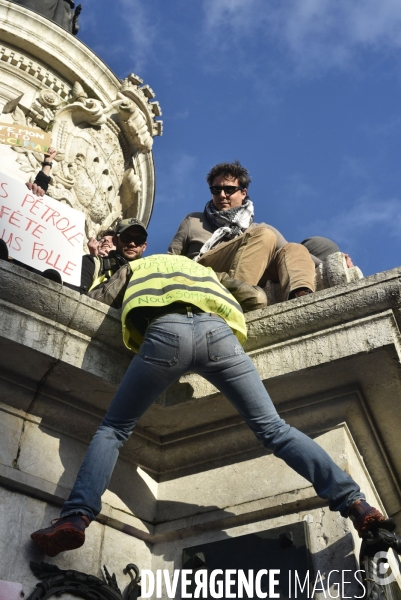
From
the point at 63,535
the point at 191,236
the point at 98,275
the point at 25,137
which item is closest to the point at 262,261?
the point at 191,236

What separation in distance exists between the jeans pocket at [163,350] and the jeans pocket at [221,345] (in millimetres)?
172

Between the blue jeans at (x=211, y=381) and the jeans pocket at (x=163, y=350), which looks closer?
the blue jeans at (x=211, y=381)

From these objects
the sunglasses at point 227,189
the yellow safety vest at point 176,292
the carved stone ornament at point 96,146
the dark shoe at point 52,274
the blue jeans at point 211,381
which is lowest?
the blue jeans at point 211,381

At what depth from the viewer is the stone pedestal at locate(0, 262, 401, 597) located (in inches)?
188

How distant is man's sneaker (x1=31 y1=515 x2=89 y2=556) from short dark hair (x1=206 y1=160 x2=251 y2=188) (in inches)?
132

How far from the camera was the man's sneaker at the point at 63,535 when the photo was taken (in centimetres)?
415

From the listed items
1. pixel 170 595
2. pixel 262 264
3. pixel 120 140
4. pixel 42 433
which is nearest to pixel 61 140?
pixel 120 140

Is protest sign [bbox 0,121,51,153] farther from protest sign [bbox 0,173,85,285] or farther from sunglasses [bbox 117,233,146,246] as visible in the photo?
sunglasses [bbox 117,233,146,246]

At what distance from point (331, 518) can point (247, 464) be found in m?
0.67

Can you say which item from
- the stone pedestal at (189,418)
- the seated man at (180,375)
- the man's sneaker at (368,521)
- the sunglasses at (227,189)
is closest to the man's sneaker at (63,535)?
the seated man at (180,375)

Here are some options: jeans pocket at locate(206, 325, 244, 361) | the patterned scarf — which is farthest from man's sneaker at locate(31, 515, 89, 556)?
the patterned scarf

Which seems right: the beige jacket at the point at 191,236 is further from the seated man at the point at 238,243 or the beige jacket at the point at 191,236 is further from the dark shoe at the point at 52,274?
the dark shoe at the point at 52,274

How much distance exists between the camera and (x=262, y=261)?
589 centimetres

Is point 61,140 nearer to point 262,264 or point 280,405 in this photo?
point 262,264
